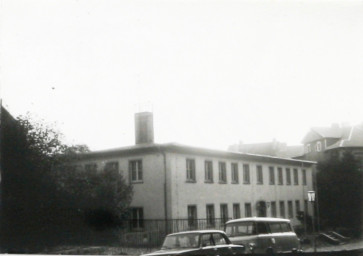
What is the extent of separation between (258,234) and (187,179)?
13.6 m

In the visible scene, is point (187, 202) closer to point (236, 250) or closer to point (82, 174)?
point (82, 174)

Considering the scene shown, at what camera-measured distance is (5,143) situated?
19.0 meters

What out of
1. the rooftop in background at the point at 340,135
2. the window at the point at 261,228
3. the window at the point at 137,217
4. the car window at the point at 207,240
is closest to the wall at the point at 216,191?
the window at the point at 137,217

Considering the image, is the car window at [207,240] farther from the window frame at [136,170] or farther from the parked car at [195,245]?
the window frame at [136,170]

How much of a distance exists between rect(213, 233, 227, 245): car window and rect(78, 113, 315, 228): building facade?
13.3m

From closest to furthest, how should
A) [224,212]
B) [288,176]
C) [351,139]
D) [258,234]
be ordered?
[258,234] < [224,212] < [288,176] < [351,139]

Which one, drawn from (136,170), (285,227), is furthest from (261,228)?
(136,170)

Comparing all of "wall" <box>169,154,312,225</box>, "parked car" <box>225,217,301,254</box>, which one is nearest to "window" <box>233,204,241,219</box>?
"wall" <box>169,154,312,225</box>

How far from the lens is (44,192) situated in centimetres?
2034

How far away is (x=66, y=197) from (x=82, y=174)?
232 centimetres

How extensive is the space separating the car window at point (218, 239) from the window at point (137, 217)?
50.1 feet

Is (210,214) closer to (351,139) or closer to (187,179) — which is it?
(187,179)

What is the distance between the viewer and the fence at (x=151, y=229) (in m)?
26.0

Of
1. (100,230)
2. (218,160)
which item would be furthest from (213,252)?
(218,160)
